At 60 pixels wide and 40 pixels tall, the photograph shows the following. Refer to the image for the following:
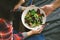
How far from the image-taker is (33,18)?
1130 millimetres

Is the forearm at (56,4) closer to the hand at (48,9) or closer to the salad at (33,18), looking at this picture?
the hand at (48,9)

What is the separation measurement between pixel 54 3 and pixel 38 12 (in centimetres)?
18

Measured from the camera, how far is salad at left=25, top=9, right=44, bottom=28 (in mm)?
1109

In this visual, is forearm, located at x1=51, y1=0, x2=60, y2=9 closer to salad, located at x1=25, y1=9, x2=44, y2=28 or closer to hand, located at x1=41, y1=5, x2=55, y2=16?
hand, located at x1=41, y1=5, x2=55, y2=16

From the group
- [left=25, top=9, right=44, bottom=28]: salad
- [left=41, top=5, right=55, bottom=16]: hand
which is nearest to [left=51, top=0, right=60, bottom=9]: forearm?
[left=41, top=5, right=55, bottom=16]: hand

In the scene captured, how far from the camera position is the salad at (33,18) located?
1.11 meters

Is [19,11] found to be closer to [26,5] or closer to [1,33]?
[26,5]

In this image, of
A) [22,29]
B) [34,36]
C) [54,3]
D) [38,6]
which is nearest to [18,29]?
[22,29]

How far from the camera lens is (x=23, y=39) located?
102cm

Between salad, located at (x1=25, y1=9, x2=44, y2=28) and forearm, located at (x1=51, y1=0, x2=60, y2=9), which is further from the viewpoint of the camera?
forearm, located at (x1=51, y1=0, x2=60, y2=9)

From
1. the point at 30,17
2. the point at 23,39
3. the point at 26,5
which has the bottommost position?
the point at 23,39

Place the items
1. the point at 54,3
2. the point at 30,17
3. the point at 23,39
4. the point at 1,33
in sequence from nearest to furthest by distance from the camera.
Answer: the point at 1,33 → the point at 23,39 → the point at 30,17 → the point at 54,3

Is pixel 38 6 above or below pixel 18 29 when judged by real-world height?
above

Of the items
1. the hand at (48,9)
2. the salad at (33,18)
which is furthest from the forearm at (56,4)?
the salad at (33,18)
